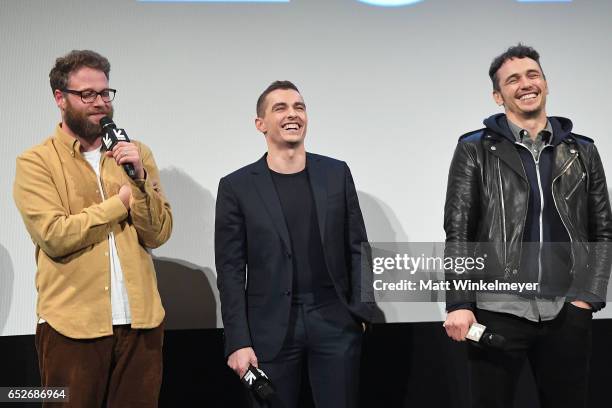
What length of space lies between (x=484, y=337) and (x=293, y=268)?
2.55 feet

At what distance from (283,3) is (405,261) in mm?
1441

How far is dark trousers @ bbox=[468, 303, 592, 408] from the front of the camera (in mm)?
2754

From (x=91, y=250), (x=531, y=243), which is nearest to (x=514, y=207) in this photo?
(x=531, y=243)

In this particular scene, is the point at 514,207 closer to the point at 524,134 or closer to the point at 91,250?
the point at 524,134

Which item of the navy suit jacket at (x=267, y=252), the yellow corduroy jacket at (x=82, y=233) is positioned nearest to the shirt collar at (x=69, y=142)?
the yellow corduroy jacket at (x=82, y=233)

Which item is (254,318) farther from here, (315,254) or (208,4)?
(208,4)

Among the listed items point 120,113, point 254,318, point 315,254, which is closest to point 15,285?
point 120,113

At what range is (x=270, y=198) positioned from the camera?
2973 millimetres

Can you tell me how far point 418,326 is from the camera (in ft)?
12.2

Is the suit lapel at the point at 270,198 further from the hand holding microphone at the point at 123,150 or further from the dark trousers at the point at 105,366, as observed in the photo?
the dark trousers at the point at 105,366

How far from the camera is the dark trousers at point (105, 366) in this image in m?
2.70

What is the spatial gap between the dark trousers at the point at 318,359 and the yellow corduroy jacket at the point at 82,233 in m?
0.51

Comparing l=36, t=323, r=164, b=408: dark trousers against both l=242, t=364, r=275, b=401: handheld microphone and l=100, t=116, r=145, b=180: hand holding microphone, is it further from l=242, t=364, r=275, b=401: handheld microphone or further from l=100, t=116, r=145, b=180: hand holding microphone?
l=100, t=116, r=145, b=180: hand holding microphone

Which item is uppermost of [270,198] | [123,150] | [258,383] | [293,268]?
[123,150]
